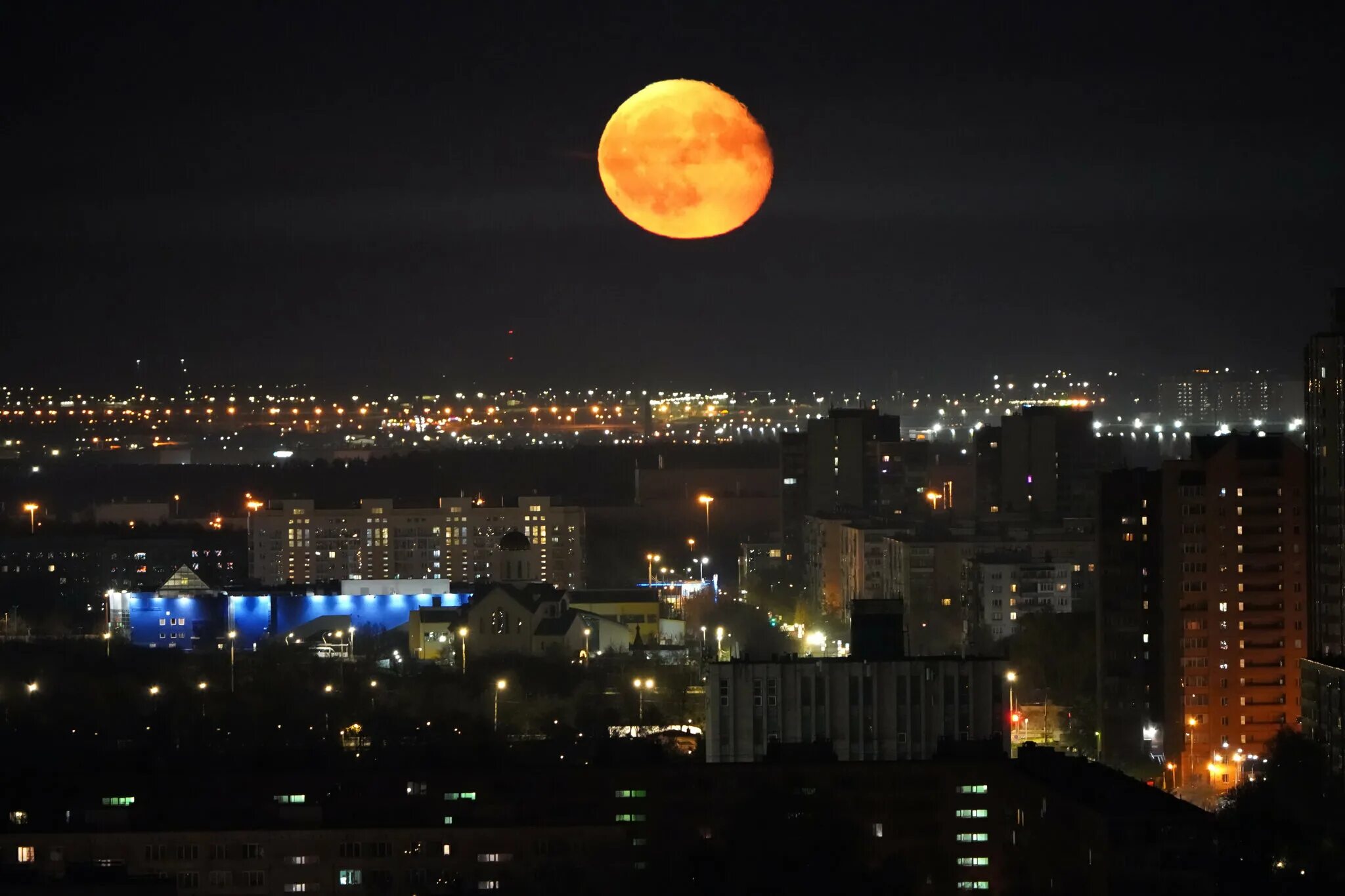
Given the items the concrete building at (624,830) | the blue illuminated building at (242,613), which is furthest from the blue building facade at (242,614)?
the concrete building at (624,830)

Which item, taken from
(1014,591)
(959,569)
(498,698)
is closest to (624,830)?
(498,698)

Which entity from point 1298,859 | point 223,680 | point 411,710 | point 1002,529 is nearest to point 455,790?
point 1298,859

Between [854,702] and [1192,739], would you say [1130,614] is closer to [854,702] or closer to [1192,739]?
[1192,739]

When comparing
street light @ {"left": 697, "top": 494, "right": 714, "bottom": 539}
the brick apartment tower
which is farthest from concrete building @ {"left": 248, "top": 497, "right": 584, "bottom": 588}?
the brick apartment tower

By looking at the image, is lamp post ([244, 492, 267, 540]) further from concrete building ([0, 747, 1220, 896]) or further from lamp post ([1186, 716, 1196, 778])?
concrete building ([0, 747, 1220, 896])

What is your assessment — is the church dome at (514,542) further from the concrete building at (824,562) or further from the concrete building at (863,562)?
the concrete building at (863,562)

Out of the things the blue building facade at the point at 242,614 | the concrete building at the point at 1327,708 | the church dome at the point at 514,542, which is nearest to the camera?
the concrete building at the point at 1327,708
